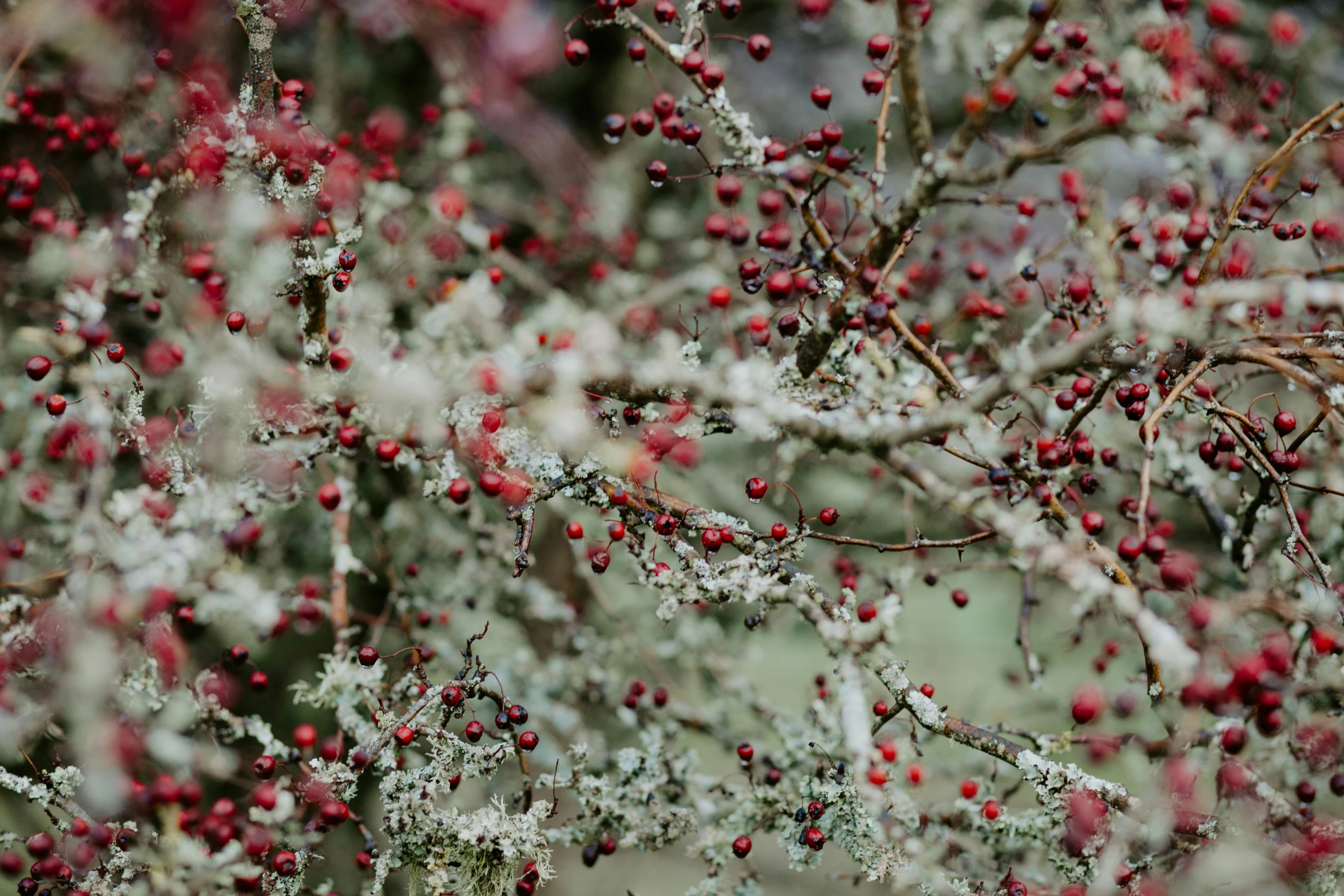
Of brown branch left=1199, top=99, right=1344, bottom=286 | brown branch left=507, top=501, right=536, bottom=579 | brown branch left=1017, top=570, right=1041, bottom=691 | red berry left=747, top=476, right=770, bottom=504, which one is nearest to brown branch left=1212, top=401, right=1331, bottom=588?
brown branch left=1199, top=99, right=1344, bottom=286

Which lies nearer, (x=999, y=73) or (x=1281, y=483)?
(x=999, y=73)

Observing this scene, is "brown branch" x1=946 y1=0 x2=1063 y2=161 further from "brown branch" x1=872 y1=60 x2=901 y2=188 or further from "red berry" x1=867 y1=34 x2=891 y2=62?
"red berry" x1=867 y1=34 x2=891 y2=62

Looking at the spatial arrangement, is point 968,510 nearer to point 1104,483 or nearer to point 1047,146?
point 1047,146

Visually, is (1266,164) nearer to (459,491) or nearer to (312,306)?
(459,491)

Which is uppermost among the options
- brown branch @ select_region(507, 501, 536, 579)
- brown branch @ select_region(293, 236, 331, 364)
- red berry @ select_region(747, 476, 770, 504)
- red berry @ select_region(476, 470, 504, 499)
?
brown branch @ select_region(293, 236, 331, 364)

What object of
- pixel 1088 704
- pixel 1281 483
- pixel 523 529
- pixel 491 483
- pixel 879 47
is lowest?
pixel 1088 704

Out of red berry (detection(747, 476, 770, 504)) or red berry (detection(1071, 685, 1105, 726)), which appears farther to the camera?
red berry (detection(747, 476, 770, 504))

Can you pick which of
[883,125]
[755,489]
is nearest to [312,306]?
[755,489]

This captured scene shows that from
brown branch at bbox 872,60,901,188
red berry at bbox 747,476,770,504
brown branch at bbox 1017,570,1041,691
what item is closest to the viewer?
brown branch at bbox 872,60,901,188

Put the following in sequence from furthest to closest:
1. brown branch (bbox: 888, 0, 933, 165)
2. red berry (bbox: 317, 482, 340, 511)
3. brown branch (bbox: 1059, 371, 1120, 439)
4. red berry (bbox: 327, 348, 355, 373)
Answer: red berry (bbox: 317, 482, 340, 511) < red berry (bbox: 327, 348, 355, 373) < brown branch (bbox: 1059, 371, 1120, 439) < brown branch (bbox: 888, 0, 933, 165)

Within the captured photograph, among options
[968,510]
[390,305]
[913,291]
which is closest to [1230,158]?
[968,510]

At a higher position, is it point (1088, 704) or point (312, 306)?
point (312, 306)

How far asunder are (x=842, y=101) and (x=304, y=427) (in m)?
3.40

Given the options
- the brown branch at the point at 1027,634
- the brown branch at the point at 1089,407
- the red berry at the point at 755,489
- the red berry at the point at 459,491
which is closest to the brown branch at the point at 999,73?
the brown branch at the point at 1089,407
